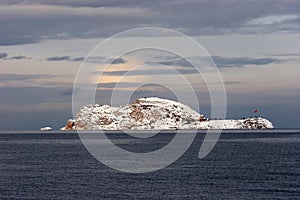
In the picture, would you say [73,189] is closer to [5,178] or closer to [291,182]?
[5,178]

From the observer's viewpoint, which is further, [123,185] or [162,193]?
[123,185]

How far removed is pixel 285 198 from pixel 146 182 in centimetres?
2838

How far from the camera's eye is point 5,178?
385ft

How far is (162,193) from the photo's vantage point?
9419cm

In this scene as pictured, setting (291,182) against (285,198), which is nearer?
(285,198)

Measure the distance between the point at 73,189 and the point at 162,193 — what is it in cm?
1544

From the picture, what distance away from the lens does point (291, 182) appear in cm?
10538

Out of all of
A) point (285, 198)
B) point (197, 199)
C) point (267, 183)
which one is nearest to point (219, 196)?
point (197, 199)

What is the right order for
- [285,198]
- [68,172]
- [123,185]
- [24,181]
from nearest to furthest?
[285,198], [123,185], [24,181], [68,172]

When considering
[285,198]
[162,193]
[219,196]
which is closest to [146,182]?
[162,193]

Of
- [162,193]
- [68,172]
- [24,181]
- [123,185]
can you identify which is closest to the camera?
[162,193]

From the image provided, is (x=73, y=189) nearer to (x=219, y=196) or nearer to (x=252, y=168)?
(x=219, y=196)

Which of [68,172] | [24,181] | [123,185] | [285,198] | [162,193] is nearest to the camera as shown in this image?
[285,198]

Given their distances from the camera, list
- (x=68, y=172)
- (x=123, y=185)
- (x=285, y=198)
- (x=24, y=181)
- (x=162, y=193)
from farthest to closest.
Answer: (x=68, y=172) → (x=24, y=181) → (x=123, y=185) → (x=162, y=193) → (x=285, y=198)
